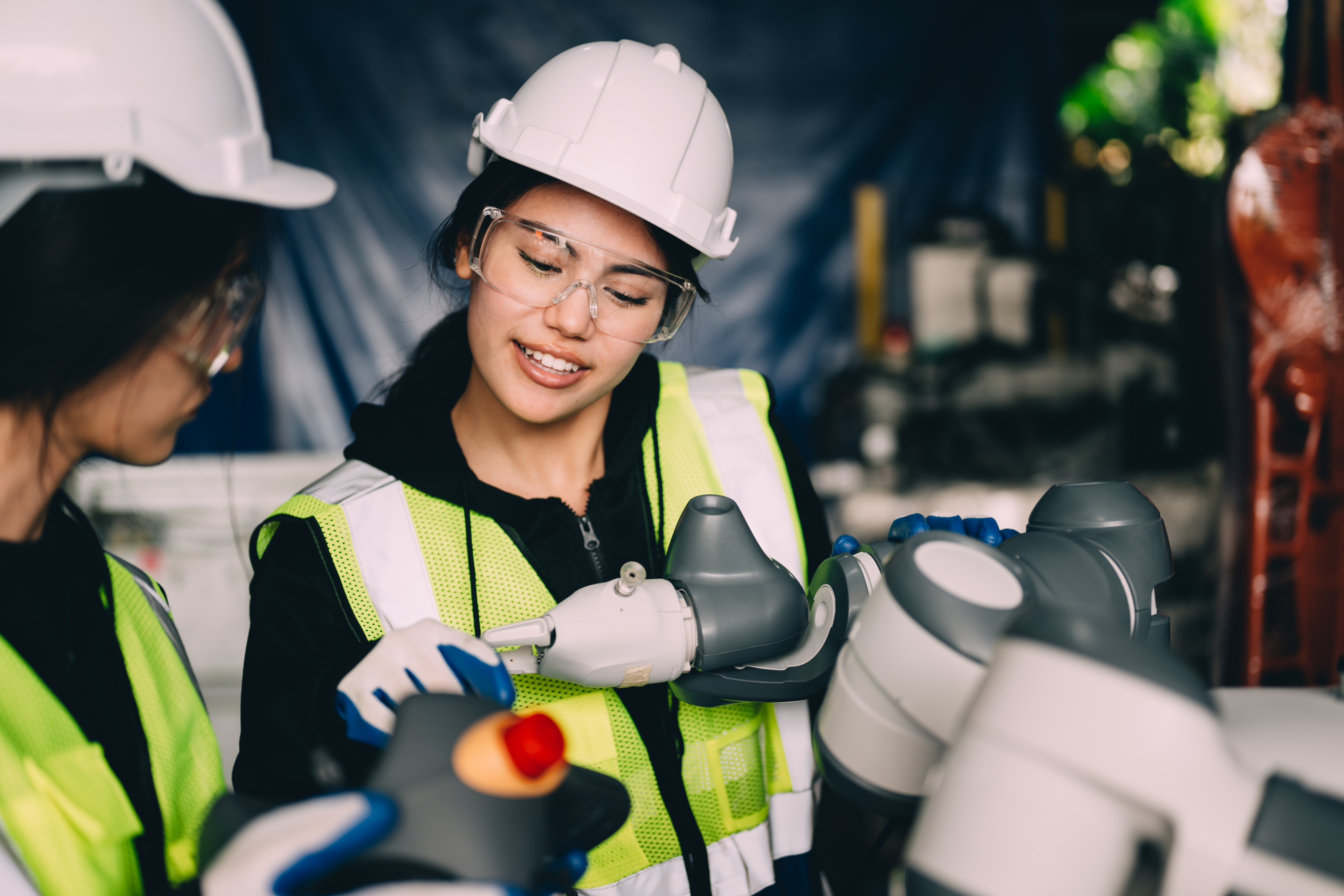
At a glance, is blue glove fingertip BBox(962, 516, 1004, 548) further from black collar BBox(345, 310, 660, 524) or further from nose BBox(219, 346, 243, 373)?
nose BBox(219, 346, 243, 373)

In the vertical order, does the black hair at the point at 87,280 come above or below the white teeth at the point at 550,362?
above

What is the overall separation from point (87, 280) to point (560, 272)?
62 centimetres

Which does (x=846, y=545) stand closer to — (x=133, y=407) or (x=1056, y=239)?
(x=133, y=407)

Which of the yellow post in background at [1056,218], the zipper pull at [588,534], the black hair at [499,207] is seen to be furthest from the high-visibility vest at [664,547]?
the yellow post in background at [1056,218]

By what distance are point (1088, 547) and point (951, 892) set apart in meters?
0.50

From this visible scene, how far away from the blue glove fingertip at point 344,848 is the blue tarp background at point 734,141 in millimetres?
2622

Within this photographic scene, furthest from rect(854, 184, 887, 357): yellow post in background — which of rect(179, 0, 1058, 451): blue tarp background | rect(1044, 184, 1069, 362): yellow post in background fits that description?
rect(1044, 184, 1069, 362): yellow post in background

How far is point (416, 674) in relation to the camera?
975 mm

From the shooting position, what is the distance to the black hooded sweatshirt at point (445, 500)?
114cm

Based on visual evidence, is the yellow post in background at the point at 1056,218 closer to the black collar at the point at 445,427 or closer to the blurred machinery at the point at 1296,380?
the blurred machinery at the point at 1296,380

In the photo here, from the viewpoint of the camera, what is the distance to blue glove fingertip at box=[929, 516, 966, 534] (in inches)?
51.0

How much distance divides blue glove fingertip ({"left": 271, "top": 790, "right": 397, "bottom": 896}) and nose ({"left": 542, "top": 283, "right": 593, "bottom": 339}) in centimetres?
75

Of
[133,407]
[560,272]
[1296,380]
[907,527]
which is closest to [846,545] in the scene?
[907,527]

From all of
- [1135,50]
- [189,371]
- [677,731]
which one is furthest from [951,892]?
[1135,50]
